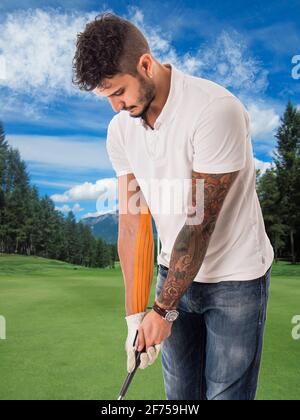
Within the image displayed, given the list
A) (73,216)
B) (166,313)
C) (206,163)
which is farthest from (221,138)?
(73,216)

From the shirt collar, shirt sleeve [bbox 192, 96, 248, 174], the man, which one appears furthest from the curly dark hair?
shirt sleeve [bbox 192, 96, 248, 174]

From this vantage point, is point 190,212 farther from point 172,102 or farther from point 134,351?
point 134,351

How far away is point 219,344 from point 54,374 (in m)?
1.61

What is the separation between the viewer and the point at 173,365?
6.44 feet

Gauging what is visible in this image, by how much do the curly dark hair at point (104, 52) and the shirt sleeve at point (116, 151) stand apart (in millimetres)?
315

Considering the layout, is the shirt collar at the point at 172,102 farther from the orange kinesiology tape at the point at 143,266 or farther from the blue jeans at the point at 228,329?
the blue jeans at the point at 228,329

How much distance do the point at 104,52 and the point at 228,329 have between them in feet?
3.02

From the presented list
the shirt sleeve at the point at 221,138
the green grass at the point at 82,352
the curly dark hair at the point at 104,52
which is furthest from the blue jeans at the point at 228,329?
the green grass at the point at 82,352

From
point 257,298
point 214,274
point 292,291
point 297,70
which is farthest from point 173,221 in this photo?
point 292,291

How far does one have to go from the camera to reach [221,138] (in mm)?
1512

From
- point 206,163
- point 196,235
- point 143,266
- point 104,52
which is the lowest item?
point 143,266

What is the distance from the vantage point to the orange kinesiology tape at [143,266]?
1926mm

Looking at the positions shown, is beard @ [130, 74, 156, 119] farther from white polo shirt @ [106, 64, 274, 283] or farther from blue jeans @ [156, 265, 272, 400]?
blue jeans @ [156, 265, 272, 400]

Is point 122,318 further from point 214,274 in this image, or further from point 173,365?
point 214,274
